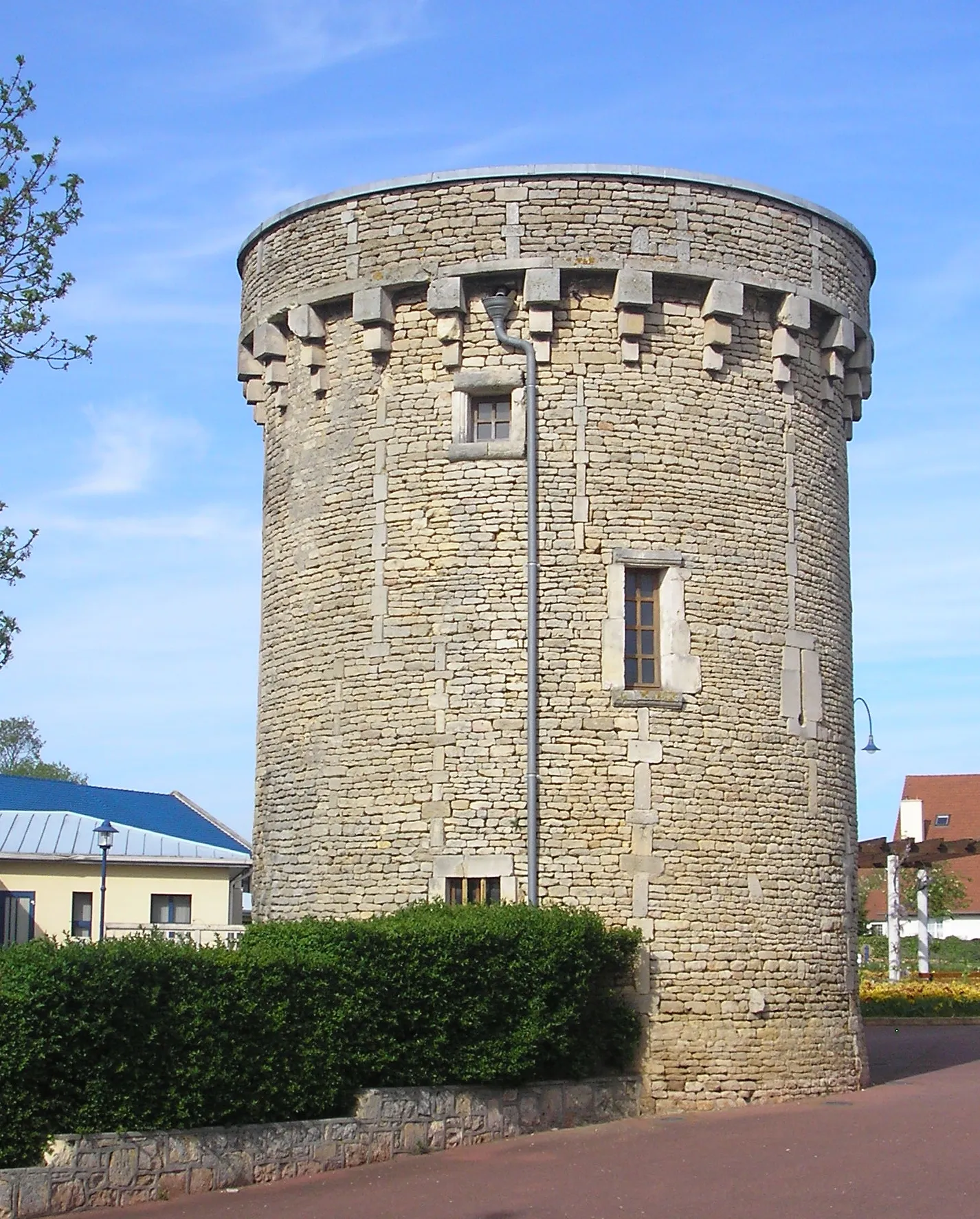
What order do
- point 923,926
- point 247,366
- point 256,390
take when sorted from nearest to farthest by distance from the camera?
point 247,366 < point 256,390 < point 923,926

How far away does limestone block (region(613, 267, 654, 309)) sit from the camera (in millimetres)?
16953

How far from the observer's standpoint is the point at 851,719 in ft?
60.8

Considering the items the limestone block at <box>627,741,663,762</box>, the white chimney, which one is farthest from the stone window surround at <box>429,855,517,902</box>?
the white chimney

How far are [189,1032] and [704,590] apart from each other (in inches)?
297

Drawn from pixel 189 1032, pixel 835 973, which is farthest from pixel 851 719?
pixel 189 1032

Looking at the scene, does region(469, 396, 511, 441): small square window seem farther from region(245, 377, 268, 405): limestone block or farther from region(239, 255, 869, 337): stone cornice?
region(245, 377, 268, 405): limestone block

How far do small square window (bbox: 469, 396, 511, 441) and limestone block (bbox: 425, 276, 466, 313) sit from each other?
997 millimetres

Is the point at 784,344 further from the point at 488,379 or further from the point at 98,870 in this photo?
the point at 98,870

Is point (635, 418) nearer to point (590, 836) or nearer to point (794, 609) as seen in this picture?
point (794, 609)

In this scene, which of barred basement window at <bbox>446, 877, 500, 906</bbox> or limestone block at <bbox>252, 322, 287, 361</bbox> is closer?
barred basement window at <bbox>446, 877, 500, 906</bbox>

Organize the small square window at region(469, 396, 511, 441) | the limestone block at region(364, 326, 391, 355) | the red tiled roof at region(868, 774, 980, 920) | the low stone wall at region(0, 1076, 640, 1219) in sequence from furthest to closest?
the red tiled roof at region(868, 774, 980, 920), the limestone block at region(364, 326, 391, 355), the small square window at region(469, 396, 511, 441), the low stone wall at region(0, 1076, 640, 1219)

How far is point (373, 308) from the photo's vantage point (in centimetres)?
1734

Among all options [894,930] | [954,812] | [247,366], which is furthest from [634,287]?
[954,812]

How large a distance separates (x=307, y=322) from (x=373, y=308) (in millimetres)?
1016
